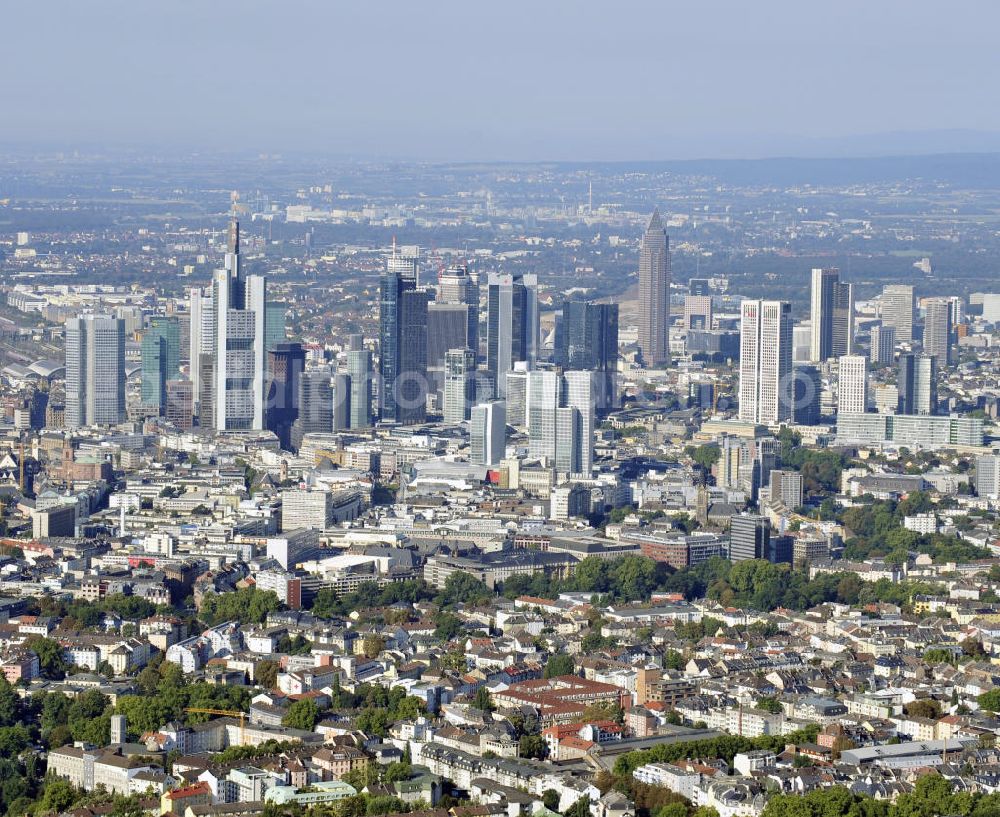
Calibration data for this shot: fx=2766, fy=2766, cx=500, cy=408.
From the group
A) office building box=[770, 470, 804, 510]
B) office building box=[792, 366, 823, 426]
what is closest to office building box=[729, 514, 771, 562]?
office building box=[770, 470, 804, 510]

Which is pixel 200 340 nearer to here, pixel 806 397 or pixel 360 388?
pixel 360 388

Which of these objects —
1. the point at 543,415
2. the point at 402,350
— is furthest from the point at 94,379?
the point at 543,415

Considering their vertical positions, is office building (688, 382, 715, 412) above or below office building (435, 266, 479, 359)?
below

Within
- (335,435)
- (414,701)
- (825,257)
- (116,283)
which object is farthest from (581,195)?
(414,701)

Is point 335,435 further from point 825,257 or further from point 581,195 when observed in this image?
point 581,195

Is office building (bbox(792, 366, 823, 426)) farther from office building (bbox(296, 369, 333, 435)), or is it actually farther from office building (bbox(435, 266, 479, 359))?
office building (bbox(296, 369, 333, 435))

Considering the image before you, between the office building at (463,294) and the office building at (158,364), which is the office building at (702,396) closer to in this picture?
the office building at (463,294)

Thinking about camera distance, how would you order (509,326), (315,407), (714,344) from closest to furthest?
(315,407) < (509,326) < (714,344)
